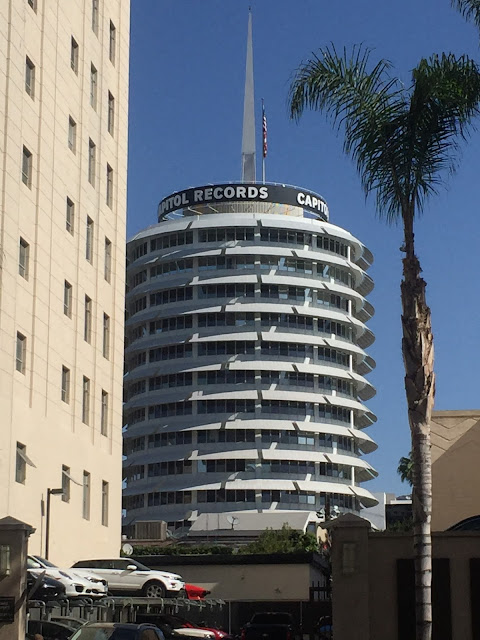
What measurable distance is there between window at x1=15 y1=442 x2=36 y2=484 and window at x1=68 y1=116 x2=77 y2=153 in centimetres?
1522

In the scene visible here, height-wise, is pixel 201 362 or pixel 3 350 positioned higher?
pixel 201 362

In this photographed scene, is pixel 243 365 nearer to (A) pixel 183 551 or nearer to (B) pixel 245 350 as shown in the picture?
(B) pixel 245 350

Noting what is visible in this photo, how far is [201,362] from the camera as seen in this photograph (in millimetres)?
145500

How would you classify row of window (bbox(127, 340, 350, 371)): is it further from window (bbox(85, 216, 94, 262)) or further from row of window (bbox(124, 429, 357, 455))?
window (bbox(85, 216, 94, 262))

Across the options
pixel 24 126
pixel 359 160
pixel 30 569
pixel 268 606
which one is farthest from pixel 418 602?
pixel 268 606

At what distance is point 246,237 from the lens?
14862cm

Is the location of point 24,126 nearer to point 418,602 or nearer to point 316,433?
point 418,602

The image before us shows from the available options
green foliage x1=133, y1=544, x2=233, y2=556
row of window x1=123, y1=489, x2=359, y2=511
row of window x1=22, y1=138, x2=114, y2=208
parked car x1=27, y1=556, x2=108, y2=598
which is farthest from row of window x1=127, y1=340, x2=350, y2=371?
parked car x1=27, y1=556, x2=108, y2=598

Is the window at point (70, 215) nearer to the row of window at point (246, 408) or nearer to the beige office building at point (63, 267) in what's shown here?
the beige office building at point (63, 267)

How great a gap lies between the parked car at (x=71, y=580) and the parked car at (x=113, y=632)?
9110mm

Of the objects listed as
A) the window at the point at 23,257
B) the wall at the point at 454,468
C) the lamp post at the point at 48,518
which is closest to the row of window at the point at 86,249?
the window at the point at 23,257

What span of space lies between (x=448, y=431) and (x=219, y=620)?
95.1ft

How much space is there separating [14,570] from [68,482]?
22.9 meters

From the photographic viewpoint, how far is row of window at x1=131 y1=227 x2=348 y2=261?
149 m
